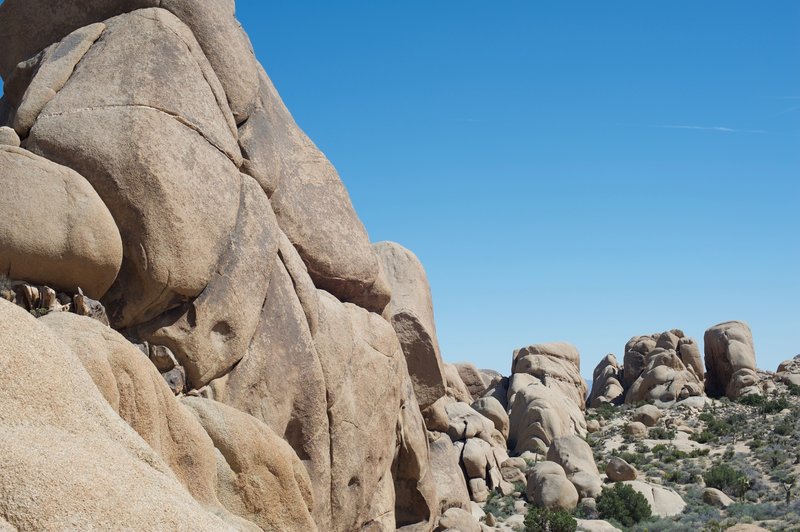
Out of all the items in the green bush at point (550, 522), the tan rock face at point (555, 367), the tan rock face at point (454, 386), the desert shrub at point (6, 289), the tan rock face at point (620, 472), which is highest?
the tan rock face at point (555, 367)

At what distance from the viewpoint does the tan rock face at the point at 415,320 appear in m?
24.2

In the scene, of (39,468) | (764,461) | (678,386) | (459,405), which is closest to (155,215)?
(39,468)

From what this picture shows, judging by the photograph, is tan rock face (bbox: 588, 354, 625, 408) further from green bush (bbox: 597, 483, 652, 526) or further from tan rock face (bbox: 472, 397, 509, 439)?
green bush (bbox: 597, 483, 652, 526)

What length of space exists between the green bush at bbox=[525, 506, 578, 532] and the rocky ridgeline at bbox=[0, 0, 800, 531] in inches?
257

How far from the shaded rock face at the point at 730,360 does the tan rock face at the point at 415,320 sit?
35630mm

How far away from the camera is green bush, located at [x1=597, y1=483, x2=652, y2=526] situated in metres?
31.4

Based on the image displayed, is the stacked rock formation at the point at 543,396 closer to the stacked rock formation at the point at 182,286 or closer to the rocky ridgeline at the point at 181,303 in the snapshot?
the rocky ridgeline at the point at 181,303

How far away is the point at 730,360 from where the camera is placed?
5725 centimetres

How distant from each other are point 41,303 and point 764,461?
34.6m

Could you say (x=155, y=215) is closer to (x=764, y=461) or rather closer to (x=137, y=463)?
(x=137, y=463)

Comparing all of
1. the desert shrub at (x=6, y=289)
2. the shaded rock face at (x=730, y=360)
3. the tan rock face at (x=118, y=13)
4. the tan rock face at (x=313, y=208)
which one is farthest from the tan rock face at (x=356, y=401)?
the shaded rock face at (x=730, y=360)

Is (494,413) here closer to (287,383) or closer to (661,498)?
(661,498)

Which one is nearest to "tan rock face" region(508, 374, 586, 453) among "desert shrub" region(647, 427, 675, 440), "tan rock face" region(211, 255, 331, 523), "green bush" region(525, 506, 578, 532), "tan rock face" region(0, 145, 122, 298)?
"desert shrub" region(647, 427, 675, 440)

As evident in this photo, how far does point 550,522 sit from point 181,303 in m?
18.9
